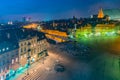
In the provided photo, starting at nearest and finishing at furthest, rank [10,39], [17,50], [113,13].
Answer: [17,50] < [10,39] < [113,13]

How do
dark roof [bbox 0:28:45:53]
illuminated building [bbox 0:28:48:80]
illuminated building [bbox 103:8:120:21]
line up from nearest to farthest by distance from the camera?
illuminated building [bbox 0:28:48:80], dark roof [bbox 0:28:45:53], illuminated building [bbox 103:8:120:21]

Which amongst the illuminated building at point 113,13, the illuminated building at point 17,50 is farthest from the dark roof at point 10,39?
the illuminated building at point 113,13

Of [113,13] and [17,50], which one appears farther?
[113,13]

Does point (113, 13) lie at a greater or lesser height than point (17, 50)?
greater

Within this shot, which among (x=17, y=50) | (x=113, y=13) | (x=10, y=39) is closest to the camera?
(x=17, y=50)

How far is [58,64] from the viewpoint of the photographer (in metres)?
55.0

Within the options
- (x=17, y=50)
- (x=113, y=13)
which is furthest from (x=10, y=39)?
(x=113, y=13)

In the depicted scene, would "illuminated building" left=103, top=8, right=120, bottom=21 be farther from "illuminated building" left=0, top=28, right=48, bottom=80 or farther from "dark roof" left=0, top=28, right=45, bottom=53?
"dark roof" left=0, top=28, right=45, bottom=53

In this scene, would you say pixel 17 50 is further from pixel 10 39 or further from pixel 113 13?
pixel 113 13

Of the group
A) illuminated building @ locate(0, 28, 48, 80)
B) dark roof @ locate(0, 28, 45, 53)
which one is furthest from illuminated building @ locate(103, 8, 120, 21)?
dark roof @ locate(0, 28, 45, 53)

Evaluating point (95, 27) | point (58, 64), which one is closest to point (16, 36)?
point (58, 64)

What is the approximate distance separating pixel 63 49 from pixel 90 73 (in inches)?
1113

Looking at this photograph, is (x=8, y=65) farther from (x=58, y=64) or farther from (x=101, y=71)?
(x=101, y=71)

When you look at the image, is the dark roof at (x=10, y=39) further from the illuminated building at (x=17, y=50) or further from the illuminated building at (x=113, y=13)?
the illuminated building at (x=113, y=13)
